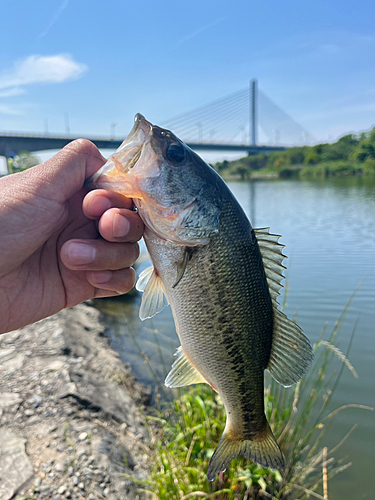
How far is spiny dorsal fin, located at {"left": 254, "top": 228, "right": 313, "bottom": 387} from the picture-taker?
2.10 m

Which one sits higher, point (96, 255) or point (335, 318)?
point (96, 255)

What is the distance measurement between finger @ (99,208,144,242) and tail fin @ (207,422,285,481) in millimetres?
1292

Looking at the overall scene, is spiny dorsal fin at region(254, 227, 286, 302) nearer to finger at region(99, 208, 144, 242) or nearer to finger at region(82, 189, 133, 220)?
finger at region(99, 208, 144, 242)

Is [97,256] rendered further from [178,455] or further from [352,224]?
[352,224]

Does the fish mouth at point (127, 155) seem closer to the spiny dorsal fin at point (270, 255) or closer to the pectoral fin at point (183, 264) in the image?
the pectoral fin at point (183, 264)

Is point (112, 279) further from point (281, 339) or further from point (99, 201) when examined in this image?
point (281, 339)

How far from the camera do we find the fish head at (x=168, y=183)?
2.01m

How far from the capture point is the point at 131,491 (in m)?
3.57

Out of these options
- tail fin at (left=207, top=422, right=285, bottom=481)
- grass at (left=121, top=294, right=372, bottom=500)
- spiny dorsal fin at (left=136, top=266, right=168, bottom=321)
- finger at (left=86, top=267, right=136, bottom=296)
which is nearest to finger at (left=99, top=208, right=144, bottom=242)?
spiny dorsal fin at (left=136, top=266, right=168, bottom=321)

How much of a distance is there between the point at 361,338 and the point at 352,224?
1352 centimetres

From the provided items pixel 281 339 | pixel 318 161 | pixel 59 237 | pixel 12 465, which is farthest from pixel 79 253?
pixel 318 161

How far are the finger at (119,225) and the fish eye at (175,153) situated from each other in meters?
0.43

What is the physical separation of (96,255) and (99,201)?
35 centimetres

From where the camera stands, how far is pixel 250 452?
2.11m
